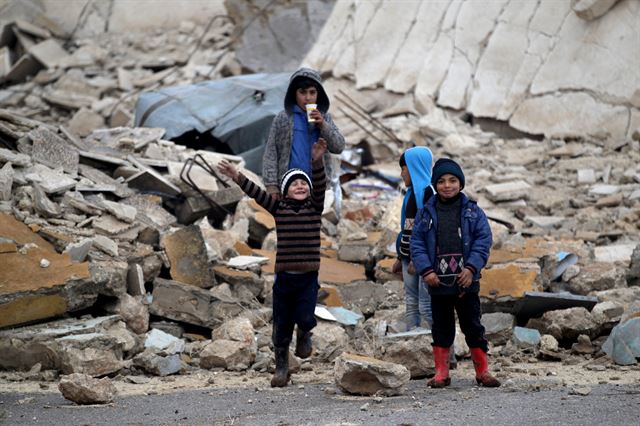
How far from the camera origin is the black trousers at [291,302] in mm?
5246

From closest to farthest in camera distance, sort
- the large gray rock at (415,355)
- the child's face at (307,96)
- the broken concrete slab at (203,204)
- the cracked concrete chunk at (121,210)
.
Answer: the large gray rock at (415,355), the child's face at (307,96), the cracked concrete chunk at (121,210), the broken concrete slab at (203,204)

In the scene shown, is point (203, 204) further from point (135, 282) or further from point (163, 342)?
point (163, 342)

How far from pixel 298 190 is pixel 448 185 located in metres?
0.84

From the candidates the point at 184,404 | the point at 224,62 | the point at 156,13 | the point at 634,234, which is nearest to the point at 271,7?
the point at 224,62

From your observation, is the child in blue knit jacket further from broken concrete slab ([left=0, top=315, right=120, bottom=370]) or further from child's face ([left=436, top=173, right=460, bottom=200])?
broken concrete slab ([left=0, top=315, right=120, bottom=370])

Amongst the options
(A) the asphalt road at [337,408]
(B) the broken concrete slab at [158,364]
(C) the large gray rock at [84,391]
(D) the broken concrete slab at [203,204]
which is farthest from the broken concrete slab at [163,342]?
(D) the broken concrete slab at [203,204]

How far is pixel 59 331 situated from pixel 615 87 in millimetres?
9442

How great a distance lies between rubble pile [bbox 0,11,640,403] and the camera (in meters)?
5.84

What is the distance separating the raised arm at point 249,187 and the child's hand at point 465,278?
43.5 inches

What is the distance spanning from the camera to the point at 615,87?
13125 millimetres

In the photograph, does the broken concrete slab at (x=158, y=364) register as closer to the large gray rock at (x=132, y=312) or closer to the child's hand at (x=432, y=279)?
the large gray rock at (x=132, y=312)

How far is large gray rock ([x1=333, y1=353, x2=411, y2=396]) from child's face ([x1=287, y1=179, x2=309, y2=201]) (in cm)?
91

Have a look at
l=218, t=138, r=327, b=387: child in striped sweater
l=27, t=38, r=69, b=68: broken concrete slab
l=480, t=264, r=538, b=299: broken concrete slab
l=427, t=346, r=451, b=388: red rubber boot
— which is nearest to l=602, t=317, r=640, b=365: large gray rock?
l=480, t=264, r=538, b=299: broken concrete slab

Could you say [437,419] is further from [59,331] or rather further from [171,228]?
[171,228]
